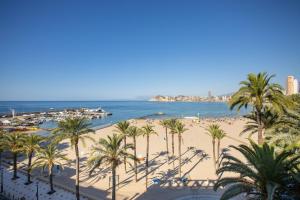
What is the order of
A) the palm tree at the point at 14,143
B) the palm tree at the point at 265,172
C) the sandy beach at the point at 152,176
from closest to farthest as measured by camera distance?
the palm tree at the point at 265,172 < the sandy beach at the point at 152,176 < the palm tree at the point at 14,143

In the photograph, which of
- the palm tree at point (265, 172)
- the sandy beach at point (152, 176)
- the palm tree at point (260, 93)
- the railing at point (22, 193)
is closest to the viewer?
the palm tree at point (265, 172)

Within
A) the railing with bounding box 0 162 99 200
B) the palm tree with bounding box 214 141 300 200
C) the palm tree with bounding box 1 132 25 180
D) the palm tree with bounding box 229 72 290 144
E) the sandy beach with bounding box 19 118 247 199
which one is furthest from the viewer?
the palm tree with bounding box 1 132 25 180

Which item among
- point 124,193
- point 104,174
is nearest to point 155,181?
point 124,193

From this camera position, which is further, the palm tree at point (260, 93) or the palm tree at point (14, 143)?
the palm tree at point (14, 143)

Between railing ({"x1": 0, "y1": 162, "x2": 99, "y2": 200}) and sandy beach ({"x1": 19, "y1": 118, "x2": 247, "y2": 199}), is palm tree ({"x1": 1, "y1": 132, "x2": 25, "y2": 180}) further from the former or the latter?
sandy beach ({"x1": 19, "y1": 118, "x2": 247, "y2": 199})

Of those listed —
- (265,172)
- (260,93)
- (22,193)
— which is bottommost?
(22,193)

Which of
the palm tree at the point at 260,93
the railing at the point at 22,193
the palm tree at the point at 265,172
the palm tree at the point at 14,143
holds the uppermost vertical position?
the palm tree at the point at 260,93

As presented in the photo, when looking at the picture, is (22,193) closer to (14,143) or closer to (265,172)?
(14,143)

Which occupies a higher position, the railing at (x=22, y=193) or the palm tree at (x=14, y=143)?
the palm tree at (x=14, y=143)

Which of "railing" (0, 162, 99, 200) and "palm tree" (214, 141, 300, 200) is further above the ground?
"palm tree" (214, 141, 300, 200)

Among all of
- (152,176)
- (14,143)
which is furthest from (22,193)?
(152,176)

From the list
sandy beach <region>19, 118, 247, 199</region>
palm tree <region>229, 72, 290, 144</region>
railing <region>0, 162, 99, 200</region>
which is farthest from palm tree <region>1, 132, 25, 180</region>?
palm tree <region>229, 72, 290, 144</region>

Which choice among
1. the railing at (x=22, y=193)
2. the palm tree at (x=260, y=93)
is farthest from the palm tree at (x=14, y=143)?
the palm tree at (x=260, y=93)

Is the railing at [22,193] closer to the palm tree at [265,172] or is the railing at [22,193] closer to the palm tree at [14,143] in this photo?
the palm tree at [14,143]
